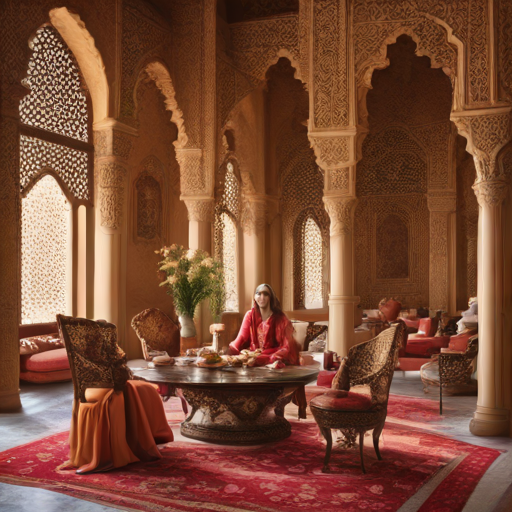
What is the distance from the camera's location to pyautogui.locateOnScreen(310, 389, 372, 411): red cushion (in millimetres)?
4727

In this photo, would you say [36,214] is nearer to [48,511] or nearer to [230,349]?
[230,349]

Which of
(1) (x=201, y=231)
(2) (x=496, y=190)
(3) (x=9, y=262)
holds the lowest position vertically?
(3) (x=9, y=262)

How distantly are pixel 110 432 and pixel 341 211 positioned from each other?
5.08m

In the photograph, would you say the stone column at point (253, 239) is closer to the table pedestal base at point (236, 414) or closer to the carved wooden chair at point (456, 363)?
the carved wooden chair at point (456, 363)

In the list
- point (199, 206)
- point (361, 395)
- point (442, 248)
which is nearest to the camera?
point (361, 395)

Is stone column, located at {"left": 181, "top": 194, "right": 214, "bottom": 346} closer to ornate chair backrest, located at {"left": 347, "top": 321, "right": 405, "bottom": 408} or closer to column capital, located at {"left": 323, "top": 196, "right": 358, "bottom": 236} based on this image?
column capital, located at {"left": 323, "top": 196, "right": 358, "bottom": 236}

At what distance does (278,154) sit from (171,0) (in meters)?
5.23

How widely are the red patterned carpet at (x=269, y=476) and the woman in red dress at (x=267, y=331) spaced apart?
0.80m

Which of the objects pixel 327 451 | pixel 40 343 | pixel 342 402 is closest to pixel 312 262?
pixel 40 343

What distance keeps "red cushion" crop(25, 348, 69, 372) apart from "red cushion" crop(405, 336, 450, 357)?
5.00 metres

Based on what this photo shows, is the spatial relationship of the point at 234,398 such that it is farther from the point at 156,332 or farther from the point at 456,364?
the point at 456,364

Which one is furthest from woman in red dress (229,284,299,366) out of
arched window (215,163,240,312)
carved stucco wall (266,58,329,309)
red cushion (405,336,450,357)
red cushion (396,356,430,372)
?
carved stucco wall (266,58,329,309)

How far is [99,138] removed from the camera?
8.84m

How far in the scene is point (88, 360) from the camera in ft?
15.9
